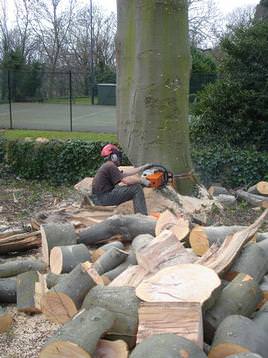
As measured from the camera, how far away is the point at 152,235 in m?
5.12

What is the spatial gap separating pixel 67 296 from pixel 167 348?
112 cm

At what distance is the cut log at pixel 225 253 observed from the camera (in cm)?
384

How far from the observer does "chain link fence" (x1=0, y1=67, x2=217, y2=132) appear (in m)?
18.7

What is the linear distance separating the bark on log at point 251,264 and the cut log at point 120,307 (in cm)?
93

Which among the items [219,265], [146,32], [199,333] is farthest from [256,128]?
[199,333]

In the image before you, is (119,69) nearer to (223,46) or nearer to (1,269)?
(223,46)

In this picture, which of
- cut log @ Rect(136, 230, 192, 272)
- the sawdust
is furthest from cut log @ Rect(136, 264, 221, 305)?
the sawdust

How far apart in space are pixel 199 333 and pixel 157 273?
2.29ft

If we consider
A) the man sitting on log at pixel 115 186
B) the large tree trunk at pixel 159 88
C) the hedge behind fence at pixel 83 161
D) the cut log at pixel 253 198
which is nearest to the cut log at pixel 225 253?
the man sitting on log at pixel 115 186

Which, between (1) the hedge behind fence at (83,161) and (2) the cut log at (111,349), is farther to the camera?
(1) the hedge behind fence at (83,161)

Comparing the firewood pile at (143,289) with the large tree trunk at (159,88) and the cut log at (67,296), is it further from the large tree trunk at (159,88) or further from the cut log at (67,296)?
the large tree trunk at (159,88)

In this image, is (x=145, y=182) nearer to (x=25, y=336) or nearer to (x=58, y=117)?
(x=25, y=336)

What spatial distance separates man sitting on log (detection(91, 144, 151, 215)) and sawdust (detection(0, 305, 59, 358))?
2.89m

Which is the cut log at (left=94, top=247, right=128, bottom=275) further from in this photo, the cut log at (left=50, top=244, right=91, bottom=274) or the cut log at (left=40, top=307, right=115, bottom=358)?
the cut log at (left=40, top=307, right=115, bottom=358)
